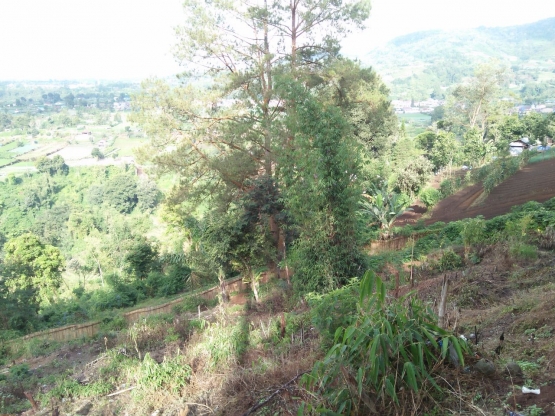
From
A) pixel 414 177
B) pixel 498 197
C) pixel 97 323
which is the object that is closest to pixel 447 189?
pixel 414 177

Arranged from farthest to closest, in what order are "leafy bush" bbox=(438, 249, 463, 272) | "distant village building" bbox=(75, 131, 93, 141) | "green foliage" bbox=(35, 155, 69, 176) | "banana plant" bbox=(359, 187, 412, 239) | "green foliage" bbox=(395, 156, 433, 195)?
1. "distant village building" bbox=(75, 131, 93, 141)
2. "green foliage" bbox=(35, 155, 69, 176)
3. "green foliage" bbox=(395, 156, 433, 195)
4. "banana plant" bbox=(359, 187, 412, 239)
5. "leafy bush" bbox=(438, 249, 463, 272)

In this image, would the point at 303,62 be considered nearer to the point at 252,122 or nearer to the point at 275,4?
the point at 275,4


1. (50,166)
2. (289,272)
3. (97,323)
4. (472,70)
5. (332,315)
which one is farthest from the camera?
(472,70)

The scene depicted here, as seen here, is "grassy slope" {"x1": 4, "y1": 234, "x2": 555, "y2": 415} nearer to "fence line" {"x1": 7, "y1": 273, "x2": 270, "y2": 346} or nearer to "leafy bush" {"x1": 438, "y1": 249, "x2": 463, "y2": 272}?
"leafy bush" {"x1": 438, "y1": 249, "x2": 463, "y2": 272}

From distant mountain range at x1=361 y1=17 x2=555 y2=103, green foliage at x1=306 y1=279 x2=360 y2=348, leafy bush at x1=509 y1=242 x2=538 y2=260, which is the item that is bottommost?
leafy bush at x1=509 y1=242 x2=538 y2=260

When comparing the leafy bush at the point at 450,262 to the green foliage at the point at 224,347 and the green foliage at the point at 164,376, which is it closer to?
the green foliage at the point at 224,347

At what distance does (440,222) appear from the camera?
1400cm

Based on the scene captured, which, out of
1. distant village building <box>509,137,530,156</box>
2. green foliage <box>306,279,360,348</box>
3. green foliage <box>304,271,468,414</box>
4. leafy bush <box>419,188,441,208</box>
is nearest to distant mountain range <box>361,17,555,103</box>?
distant village building <box>509,137,530,156</box>

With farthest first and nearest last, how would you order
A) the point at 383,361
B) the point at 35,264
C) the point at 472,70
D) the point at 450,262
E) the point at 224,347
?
1. the point at 472,70
2. the point at 35,264
3. the point at 450,262
4. the point at 224,347
5. the point at 383,361

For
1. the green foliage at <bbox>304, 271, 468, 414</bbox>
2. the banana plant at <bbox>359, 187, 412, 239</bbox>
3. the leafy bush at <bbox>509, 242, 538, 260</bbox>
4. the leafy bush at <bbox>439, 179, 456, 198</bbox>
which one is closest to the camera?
the green foliage at <bbox>304, 271, 468, 414</bbox>

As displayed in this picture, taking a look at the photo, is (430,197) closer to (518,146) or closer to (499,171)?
(499,171)

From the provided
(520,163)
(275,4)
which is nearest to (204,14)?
(275,4)

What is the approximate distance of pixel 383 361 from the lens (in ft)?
8.99

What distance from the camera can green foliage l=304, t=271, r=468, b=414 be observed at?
8.89 feet
